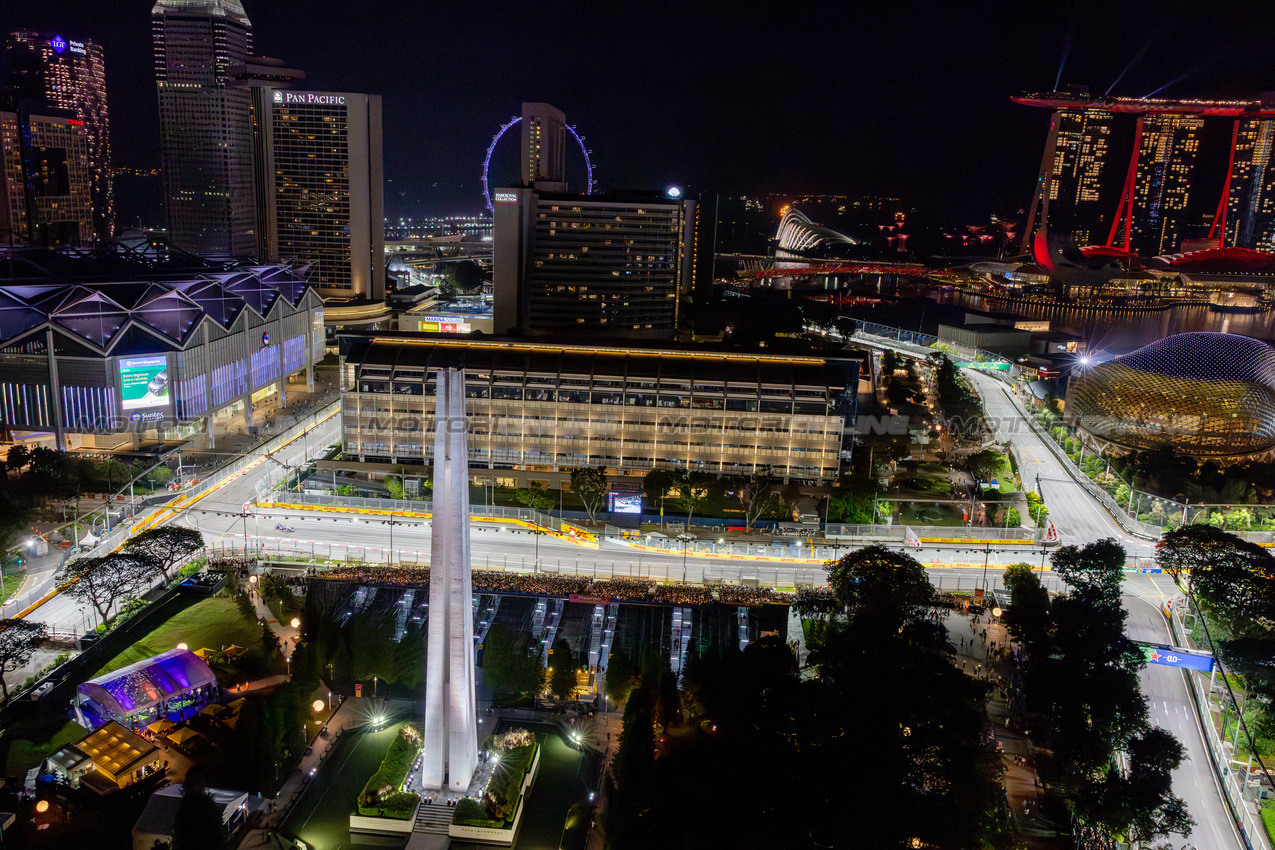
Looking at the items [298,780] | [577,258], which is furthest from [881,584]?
[577,258]

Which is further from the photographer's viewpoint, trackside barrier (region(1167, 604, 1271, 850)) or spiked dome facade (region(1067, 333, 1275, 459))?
spiked dome facade (region(1067, 333, 1275, 459))

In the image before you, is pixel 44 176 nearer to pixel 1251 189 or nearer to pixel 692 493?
pixel 692 493


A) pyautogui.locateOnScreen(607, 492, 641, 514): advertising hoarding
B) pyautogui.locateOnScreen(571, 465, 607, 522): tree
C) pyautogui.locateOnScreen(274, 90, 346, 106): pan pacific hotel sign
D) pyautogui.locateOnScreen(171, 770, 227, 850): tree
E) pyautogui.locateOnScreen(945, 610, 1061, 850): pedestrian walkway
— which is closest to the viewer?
pyautogui.locateOnScreen(171, 770, 227, 850): tree

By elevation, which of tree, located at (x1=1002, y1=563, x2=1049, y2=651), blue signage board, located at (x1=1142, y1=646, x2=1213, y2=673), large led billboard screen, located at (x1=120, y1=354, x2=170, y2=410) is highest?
large led billboard screen, located at (x1=120, y1=354, x2=170, y2=410)

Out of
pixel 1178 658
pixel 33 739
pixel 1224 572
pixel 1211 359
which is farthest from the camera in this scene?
pixel 1211 359

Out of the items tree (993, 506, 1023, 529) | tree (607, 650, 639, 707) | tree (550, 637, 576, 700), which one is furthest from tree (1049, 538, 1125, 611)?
tree (550, 637, 576, 700)

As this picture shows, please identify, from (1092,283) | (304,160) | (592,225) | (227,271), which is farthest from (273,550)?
(1092,283)

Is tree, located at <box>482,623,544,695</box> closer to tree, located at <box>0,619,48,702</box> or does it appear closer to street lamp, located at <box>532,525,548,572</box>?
street lamp, located at <box>532,525,548,572</box>
